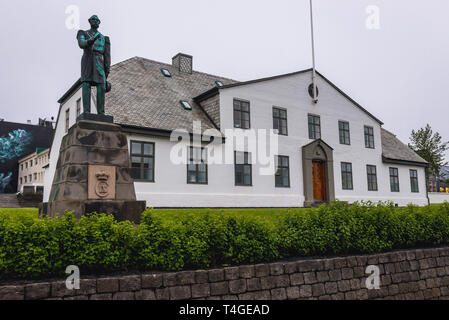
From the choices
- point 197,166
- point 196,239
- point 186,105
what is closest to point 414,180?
point 197,166

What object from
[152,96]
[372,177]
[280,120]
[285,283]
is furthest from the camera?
[372,177]

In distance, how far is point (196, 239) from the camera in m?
7.14

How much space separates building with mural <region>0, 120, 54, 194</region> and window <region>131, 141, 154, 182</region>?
4440 centimetres

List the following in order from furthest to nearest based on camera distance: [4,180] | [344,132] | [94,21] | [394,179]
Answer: [4,180]
[394,179]
[344,132]
[94,21]

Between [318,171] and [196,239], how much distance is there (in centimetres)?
1780

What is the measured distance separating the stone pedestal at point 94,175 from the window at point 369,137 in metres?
21.0

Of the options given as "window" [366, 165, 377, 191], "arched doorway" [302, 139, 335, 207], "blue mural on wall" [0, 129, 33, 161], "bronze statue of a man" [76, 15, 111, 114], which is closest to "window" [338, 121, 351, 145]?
"arched doorway" [302, 139, 335, 207]

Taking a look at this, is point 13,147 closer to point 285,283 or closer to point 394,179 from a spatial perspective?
point 394,179

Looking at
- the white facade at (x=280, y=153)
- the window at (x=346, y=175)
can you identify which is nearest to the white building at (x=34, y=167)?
the white facade at (x=280, y=153)

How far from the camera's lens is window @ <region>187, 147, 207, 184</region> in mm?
18594

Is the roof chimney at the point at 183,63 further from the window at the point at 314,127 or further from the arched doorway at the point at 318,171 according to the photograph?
the arched doorway at the point at 318,171
